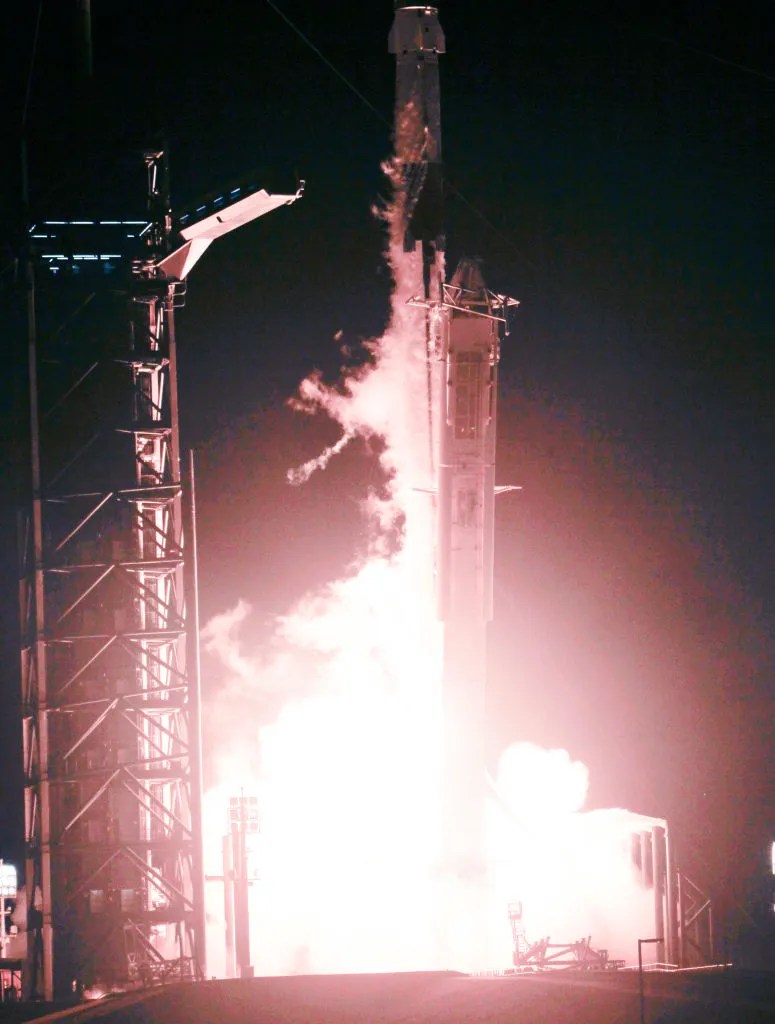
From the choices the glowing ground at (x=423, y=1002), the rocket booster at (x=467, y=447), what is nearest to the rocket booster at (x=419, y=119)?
the rocket booster at (x=467, y=447)

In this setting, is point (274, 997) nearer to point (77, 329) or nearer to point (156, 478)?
point (156, 478)

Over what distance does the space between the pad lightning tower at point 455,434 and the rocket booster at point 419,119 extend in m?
0.02

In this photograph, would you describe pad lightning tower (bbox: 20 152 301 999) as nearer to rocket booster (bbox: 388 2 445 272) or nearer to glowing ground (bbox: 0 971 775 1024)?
glowing ground (bbox: 0 971 775 1024)

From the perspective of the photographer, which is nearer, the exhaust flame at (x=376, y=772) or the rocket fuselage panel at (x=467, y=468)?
the rocket fuselage panel at (x=467, y=468)

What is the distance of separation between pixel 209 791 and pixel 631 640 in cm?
1179

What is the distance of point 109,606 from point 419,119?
12328 mm

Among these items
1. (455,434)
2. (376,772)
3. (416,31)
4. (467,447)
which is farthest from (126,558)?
(416,31)

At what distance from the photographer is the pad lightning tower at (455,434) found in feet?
99.3

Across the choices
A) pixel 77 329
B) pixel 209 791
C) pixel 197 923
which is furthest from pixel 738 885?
pixel 77 329

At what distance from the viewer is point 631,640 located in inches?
1586

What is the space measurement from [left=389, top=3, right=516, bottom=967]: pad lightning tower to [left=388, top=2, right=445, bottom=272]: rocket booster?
22 mm

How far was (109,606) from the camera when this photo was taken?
3034 cm

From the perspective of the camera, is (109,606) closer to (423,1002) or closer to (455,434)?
(455,434)

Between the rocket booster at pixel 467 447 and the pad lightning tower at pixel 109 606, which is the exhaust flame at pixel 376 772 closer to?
the rocket booster at pixel 467 447
